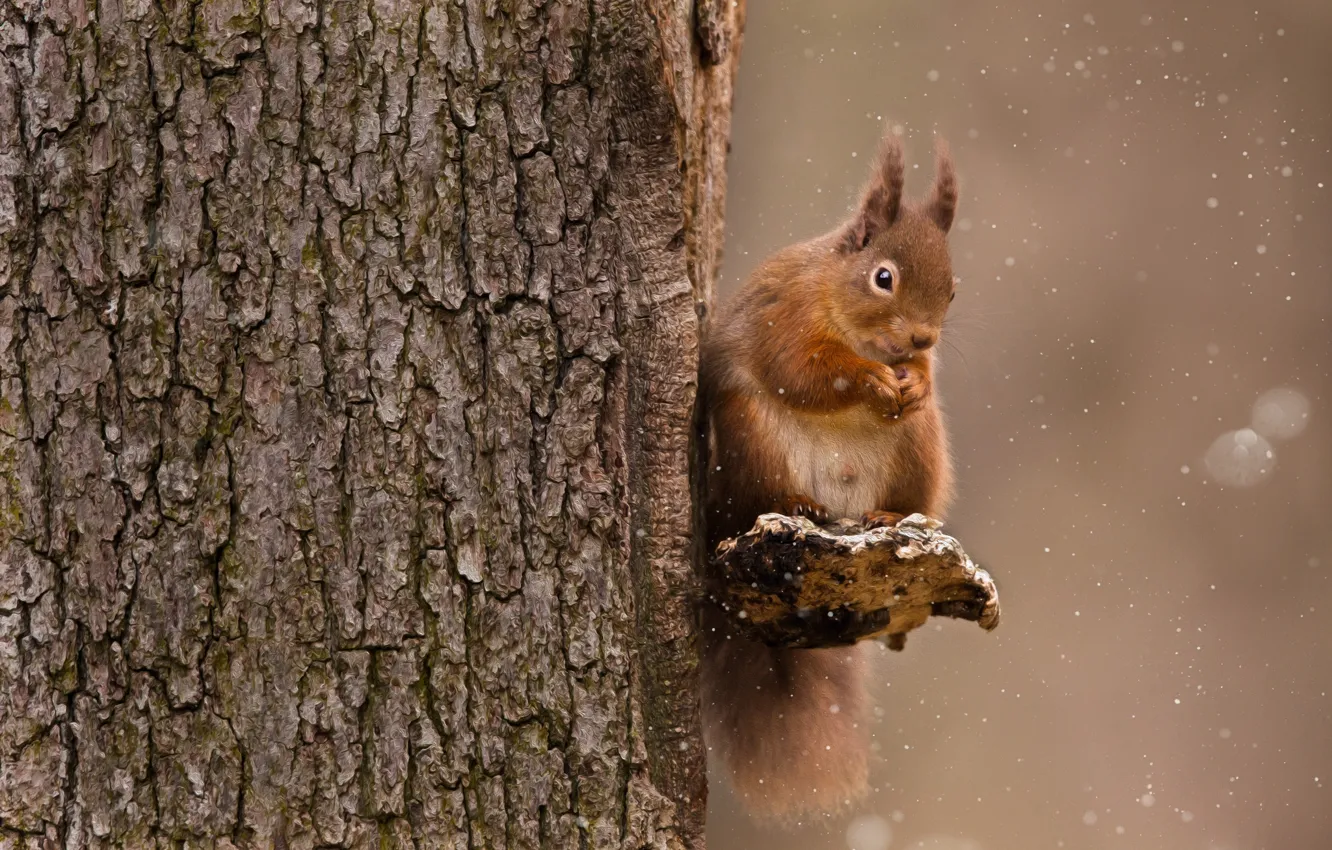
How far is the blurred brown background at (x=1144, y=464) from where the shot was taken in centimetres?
276

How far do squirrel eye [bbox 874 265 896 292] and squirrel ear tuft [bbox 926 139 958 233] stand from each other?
0.11 m

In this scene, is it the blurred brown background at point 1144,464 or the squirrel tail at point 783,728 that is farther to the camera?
the blurred brown background at point 1144,464

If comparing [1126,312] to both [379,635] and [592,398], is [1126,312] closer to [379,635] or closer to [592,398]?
[592,398]

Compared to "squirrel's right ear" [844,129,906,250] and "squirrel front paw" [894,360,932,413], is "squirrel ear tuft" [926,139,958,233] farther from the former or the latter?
"squirrel front paw" [894,360,932,413]

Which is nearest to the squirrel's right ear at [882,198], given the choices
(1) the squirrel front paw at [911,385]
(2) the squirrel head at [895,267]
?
(2) the squirrel head at [895,267]

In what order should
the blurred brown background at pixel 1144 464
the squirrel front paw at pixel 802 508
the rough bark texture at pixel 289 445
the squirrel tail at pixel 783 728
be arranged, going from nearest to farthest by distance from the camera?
the rough bark texture at pixel 289 445
the squirrel front paw at pixel 802 508
the squirrel tail at pixel 783 728
the blurred brown background at pixel 1144 464

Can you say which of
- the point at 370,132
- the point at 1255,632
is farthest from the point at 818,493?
the point at 1255,632

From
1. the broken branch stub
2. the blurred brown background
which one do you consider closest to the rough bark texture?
the broken branch stub

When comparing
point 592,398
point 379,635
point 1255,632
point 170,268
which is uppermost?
point 170,268

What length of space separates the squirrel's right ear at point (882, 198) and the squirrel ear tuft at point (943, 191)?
1.8 inches

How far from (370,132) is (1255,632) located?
2508mm

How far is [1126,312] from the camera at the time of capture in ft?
9.29

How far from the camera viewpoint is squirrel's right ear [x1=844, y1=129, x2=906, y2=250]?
1434 millimetres

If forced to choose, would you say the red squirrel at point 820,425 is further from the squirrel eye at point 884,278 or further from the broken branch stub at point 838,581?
the broken branch stub at point 838,581
